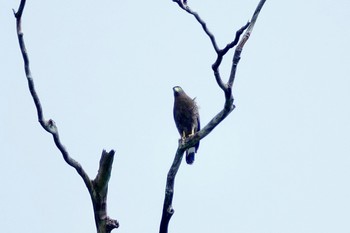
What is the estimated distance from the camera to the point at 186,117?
31.0ft

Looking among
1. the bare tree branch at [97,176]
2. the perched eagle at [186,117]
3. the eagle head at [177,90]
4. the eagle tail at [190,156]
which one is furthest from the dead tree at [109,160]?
the eagle head at [177,90]

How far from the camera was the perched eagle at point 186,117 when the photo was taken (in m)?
9.39

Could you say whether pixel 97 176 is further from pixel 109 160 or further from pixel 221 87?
pixel 221 87

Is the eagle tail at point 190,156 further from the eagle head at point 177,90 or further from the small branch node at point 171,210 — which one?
the small branch node at point 171,210

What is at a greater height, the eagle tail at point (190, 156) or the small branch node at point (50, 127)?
the eagle tail at point (190, 156)

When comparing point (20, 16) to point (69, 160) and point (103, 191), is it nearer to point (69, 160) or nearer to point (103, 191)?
point (69, 160)

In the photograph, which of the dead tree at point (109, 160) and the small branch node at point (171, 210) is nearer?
the dead tree at point (109, 160)

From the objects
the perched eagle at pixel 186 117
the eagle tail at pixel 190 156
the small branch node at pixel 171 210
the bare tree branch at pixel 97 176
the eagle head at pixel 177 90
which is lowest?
the small branch node at pixel 171 210

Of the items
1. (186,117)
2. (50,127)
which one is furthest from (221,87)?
(186,117)

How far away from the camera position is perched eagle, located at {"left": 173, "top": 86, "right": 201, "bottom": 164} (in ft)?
30.8

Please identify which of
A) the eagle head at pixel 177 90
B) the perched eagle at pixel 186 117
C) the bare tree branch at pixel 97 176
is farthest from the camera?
the eagle head at pixel 177 90

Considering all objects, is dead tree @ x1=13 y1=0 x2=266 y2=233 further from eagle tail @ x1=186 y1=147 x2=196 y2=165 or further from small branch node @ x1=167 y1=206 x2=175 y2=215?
eagle tail @ x1=186 y1=147 x2=196 y2=165

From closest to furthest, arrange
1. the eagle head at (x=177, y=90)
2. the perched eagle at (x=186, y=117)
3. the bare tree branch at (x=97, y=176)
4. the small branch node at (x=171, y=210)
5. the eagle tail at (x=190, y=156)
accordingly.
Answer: the bare tree branch at (x=97, y=176)
the small branch node at (x=171, y=210)
the perched eagle at (x=186, y=117)
the eagle tail at (x=190, y=156)
the eagle head at (x=177, y=90)

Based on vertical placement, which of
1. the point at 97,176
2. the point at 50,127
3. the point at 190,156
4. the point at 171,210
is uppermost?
the point at 190,156
